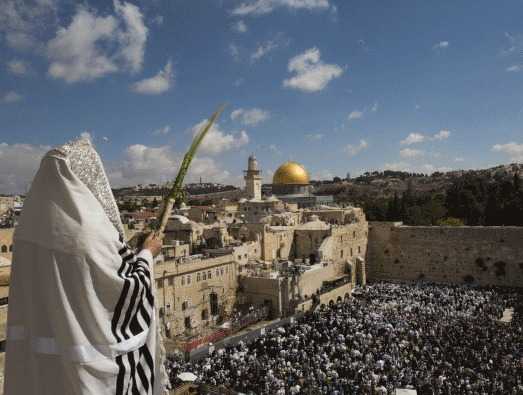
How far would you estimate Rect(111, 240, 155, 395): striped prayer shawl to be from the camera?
5.51ft


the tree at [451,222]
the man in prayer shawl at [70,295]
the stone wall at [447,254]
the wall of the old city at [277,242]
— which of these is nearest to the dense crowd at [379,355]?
the wall of the old city at [277,242]

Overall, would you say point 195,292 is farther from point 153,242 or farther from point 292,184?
point 292,184

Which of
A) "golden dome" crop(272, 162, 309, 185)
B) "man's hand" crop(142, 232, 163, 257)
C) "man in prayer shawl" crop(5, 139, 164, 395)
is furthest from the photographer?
"golden dome" crop(272, 162, 309, 185)

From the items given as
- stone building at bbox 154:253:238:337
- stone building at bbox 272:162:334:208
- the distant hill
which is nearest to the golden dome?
stone building at bbox 272:162:334:208

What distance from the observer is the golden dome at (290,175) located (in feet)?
141

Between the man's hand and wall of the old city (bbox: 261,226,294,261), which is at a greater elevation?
the man's hand

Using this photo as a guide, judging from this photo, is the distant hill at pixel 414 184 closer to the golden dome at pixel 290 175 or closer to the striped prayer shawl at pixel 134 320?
the golden dome at pixel 290 175

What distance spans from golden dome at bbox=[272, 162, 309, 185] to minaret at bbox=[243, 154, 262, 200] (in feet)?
5.71

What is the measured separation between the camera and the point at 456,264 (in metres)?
29.4

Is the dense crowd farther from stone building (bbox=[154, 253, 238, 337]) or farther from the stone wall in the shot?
the stone wall

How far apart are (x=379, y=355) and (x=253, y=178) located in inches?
1214

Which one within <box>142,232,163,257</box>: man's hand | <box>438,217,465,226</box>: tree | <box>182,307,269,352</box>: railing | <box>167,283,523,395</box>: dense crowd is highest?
<box>142,232,163,257</box>: man's hand

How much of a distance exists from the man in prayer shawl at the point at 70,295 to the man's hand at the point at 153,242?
25 centimetres

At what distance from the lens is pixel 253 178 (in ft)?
142
